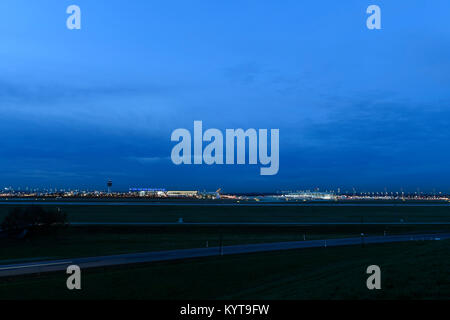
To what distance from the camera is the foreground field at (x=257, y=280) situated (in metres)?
14.0

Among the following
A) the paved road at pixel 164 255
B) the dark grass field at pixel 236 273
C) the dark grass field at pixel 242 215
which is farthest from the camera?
the dark grass field at pixel 242 215

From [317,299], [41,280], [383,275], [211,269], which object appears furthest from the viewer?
[211,269]

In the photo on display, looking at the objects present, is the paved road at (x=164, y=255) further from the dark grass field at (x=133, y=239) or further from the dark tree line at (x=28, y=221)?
the dark tree line at (x=28, y=221)

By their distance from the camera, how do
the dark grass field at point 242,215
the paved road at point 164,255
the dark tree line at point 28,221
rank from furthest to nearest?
the dark grass field at point 242,215
the dark tree line at point 28,221
the paved road at point 164,255

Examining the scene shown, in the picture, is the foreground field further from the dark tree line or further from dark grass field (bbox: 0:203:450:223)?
dark grass field (bbox: 0:203:450:223)

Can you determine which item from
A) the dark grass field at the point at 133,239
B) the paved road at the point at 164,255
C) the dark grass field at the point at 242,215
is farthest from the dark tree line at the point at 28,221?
the dark grass field at the point at 242,215

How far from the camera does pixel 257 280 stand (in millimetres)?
21391

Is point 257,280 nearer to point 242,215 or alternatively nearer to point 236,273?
point 236,273

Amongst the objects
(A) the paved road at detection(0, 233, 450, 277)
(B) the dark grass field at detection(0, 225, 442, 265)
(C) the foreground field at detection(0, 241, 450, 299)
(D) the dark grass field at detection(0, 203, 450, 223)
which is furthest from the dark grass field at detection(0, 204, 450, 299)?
(D) the dark grass field at detection(0, 203, 450, 223)

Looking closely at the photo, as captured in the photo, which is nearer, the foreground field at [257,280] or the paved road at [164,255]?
the foreground field at [257,280]
